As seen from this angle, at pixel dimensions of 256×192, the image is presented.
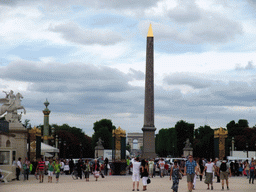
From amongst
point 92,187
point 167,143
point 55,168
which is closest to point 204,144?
point 167,143

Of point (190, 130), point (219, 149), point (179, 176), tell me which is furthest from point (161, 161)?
point (190, 130)

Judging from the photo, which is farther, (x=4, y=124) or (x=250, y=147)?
(x=250, y=147)

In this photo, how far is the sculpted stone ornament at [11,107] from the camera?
32.9 meters

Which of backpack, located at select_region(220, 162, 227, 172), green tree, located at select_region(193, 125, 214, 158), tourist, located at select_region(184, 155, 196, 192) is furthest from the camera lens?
green tree, located at select_region(193, 125, 214, 158)

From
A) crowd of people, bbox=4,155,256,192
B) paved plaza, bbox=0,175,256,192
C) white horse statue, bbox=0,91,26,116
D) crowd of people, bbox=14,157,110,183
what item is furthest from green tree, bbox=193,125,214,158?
paved plaza, bbox=0,175,256,192

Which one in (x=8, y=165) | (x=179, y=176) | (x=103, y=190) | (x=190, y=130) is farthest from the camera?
(x=190, y=130)

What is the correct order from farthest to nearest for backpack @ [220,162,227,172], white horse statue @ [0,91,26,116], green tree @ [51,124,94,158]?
1. green tree @ [51,124,94,158]
2. white horse statue @ [0,91,26,116]
3. backpack @ [220,162,227,172]

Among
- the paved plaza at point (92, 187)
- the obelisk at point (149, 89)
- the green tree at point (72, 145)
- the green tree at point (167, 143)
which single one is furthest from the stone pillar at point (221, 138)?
the green tree at point (167, 143)

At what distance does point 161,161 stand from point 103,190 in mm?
15545

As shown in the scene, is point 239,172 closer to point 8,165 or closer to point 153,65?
point 153,65

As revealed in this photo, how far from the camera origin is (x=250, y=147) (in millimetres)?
88375

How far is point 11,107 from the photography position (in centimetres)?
3309

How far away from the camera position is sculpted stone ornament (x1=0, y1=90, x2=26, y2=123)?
3294 cm

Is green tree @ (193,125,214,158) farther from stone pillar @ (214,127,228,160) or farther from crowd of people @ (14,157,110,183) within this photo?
crowd of people @ (14,157,110,183)
